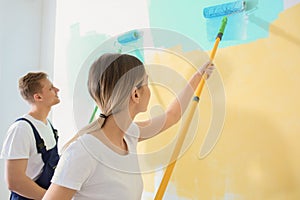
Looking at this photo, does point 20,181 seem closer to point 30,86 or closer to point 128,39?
point 30,86

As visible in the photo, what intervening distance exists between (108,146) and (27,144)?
58 centimetres

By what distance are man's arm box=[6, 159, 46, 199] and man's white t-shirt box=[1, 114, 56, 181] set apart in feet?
0.09

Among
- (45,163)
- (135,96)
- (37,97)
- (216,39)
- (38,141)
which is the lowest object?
(45,163)

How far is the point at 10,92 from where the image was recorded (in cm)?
233

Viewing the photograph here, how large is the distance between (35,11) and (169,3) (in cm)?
Result: 134

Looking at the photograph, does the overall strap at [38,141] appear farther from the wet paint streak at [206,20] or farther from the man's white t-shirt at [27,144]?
the wet paint streak at [206,20]

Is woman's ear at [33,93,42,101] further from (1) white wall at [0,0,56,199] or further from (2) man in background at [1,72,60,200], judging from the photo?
(1) white wall at [0,0,56,199]

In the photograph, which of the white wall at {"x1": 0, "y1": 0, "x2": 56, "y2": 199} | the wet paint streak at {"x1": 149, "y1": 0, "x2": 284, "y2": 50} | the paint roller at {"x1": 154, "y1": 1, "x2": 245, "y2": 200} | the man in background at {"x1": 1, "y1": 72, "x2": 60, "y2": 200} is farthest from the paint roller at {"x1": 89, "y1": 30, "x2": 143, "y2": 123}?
the white wall at {"x1": 0, "y1": 0, "x2": 56, "y2": 199}

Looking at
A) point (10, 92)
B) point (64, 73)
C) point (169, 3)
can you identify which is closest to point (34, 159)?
point (64, 73)

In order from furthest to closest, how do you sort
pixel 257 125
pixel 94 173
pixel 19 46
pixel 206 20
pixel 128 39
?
pixel 19 46, pixel 128 39, pixel 206 20, pixel 257 125, pixel 94 173

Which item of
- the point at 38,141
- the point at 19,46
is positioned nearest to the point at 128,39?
the point at 38,141

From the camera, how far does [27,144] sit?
4.63 ft

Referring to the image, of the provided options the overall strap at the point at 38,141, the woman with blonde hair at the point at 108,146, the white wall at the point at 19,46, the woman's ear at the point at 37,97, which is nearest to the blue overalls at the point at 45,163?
the overall strap at the point at 38,141

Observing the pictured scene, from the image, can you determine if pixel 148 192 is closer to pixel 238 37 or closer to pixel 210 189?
pixel 210 189
